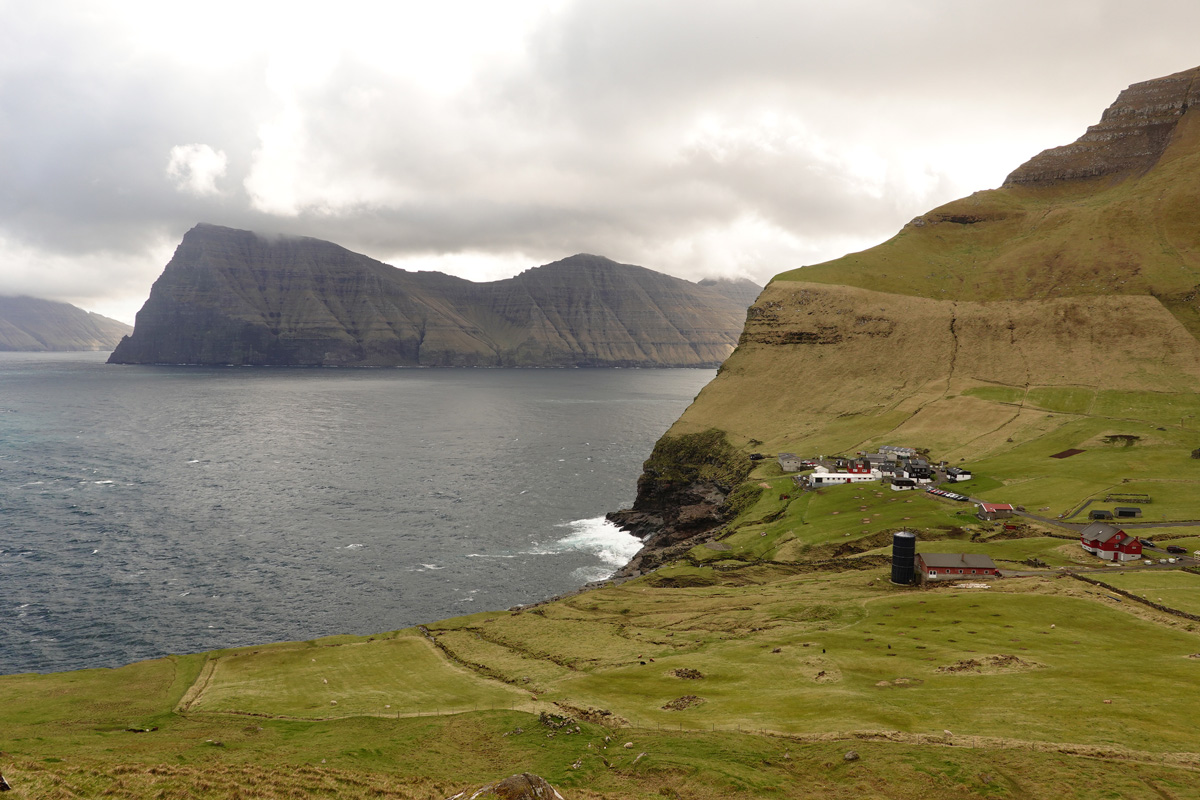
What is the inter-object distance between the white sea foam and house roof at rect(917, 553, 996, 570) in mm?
50767

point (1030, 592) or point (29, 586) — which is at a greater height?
point (1030, 592)

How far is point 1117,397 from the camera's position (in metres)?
154

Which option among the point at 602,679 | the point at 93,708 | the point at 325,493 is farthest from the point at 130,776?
the point at 325,493

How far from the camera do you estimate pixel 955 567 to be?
7756 centimetres

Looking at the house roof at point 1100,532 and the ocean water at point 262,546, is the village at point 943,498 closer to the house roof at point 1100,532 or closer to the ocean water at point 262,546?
the house roof at point 1100,532

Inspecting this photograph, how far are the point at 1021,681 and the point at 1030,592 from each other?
25962 millimetres

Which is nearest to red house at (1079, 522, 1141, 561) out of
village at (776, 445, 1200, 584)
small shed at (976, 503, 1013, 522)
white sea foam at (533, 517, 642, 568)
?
village at (776, 445, 1200, 584)

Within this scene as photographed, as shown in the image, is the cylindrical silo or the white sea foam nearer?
the cylindrical silo

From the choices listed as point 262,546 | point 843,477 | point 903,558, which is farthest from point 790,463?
point 262,546

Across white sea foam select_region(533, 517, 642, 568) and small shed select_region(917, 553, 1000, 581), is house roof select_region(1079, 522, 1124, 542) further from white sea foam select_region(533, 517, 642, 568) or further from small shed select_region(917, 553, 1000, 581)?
white sea foam select_region(533, 517, 642, 568)

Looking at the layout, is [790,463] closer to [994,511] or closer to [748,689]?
[994,511]

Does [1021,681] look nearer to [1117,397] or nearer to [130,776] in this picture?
[130,776]

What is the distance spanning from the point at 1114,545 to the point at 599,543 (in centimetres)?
8044

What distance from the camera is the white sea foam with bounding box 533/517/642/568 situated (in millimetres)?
120625
